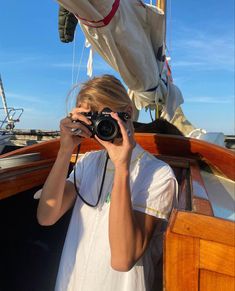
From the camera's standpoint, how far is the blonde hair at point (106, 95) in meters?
1.38

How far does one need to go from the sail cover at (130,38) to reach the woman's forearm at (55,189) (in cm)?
109

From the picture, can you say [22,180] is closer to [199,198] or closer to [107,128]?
[107,128]

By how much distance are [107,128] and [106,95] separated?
159mm

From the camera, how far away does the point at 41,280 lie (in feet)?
7.32

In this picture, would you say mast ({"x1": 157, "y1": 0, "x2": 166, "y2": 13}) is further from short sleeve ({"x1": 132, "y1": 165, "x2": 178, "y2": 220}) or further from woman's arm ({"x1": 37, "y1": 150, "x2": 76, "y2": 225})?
short sleeve ({"x1": 132, "y1": 165, "x2": 178, "y2": 220})

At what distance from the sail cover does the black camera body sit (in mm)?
1033

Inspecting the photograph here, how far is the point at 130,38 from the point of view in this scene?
284 centimetres

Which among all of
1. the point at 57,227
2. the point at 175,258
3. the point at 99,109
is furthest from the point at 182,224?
the point at 57,227

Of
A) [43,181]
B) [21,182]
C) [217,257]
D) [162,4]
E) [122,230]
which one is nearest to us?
[217,257]

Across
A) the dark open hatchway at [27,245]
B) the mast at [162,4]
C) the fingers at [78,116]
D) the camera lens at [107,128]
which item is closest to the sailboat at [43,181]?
the dark open hatchway at [27,245]

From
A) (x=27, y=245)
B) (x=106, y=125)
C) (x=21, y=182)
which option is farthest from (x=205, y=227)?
(x=27, y=245)

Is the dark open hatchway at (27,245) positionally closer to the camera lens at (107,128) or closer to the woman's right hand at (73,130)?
the woman's right hand at (73,130)

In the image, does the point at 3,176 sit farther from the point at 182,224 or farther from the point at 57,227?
the point at 182,224

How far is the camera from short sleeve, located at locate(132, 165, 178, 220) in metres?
1.24
